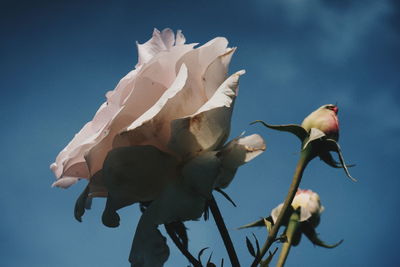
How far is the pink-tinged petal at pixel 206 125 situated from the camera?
0.45 metres

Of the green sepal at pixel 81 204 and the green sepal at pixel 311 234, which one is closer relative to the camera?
the green sepal at pixel 81 204

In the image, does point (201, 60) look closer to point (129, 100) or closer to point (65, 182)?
point (129, 100)

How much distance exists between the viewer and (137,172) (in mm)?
461

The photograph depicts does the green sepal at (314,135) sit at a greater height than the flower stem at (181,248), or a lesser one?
greater

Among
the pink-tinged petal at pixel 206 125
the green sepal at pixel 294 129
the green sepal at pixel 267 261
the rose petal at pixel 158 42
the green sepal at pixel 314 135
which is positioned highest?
the rose petal at pixel 158 42

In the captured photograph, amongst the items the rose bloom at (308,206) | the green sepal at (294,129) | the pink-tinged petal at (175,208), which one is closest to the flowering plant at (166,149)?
the pink-tinged petal at (175,208)

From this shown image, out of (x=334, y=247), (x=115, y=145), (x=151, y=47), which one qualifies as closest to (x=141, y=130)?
(x=115, y=145)

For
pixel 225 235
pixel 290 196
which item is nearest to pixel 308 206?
pixel 290 196

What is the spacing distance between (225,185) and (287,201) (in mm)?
156

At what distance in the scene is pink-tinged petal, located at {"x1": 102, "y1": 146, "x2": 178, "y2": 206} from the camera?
0.45m

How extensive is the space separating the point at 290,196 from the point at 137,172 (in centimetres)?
25

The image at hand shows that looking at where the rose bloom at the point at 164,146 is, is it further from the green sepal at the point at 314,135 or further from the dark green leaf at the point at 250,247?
the green sepal at the point at 314,135

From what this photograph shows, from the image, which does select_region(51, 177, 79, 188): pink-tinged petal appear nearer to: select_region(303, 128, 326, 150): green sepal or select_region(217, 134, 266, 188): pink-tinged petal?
select_region(217, 134, 266, 188): pink-tinged petal

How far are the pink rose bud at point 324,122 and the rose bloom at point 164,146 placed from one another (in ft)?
0.82
